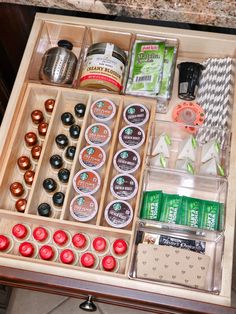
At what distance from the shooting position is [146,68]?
41.9 inches

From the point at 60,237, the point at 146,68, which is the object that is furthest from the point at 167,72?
the point at 60,237

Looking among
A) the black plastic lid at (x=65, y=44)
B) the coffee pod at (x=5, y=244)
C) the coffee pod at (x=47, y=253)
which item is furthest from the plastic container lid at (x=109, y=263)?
the black plastic lid at (x=65, y=44)

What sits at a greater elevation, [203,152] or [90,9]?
[90,9]

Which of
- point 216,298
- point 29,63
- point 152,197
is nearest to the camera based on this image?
point 216,298

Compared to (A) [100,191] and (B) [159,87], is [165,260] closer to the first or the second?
(A) [100,191]

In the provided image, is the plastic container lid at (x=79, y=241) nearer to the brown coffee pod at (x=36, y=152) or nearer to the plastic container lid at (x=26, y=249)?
the plastic container lid at (x=26, y=249)

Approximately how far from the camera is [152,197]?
0.95 metres

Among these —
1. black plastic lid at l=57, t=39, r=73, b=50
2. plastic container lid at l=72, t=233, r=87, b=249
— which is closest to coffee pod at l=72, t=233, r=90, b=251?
plastic container lid at l=72, t=233, r=87, b=249

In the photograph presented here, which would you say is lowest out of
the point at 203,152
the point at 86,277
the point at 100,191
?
the point at 86,277

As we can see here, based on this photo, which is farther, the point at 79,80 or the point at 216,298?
the point at 79,80

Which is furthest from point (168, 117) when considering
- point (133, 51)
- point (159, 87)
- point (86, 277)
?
point (86, 277)

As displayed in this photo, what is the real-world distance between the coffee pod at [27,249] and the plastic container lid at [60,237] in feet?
0.18

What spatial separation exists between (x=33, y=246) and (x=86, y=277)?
0.17 meters

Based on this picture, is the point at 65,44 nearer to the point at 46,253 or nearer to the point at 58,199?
the point at 58,199
